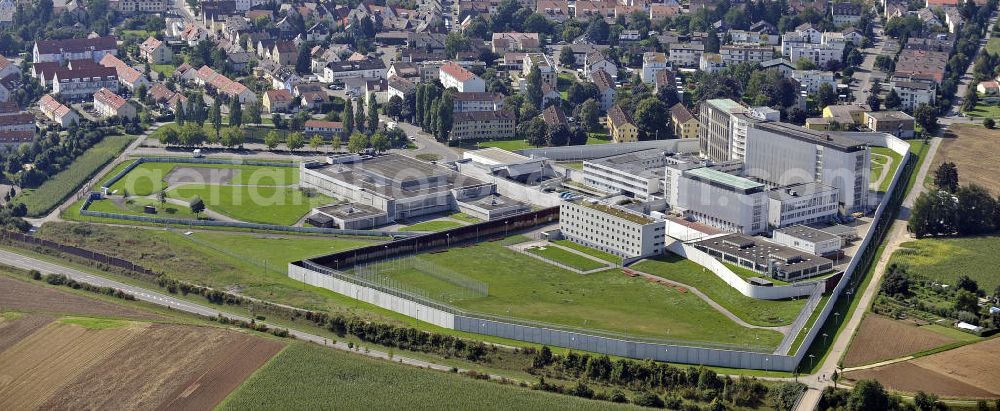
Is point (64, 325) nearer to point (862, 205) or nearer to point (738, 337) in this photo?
point (738, 337)

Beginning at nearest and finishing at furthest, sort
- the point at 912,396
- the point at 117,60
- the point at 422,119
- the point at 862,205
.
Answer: the point at 912,396, the point at 862,205, the point at 422,119, the point at 117,60

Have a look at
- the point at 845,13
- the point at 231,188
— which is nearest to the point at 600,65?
the point at 845,13

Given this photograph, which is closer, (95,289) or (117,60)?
(95,289)

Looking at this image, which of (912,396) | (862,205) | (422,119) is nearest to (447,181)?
(422,119)

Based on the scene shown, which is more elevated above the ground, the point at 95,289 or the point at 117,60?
the point at 117,60

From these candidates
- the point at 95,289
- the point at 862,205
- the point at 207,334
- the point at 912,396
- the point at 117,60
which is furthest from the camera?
the point at 117,60

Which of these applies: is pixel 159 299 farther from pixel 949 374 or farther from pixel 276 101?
pixel 276 101

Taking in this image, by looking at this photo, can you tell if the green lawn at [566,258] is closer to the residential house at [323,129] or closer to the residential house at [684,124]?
the residential house at [684,124]
